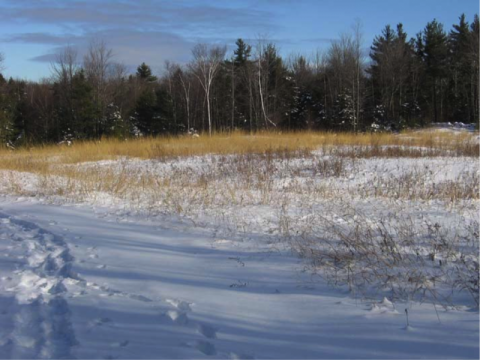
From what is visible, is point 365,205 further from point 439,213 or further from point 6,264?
point 6,264

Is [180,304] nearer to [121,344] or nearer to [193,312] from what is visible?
[193,312]

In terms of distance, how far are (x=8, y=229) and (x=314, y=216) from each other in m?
4.39

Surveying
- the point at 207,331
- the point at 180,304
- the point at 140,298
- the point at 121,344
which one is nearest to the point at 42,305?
the point at 140,298

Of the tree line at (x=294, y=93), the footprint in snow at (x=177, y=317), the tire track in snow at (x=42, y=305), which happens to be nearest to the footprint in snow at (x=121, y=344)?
the tire track in snow at (x=42, y=305)

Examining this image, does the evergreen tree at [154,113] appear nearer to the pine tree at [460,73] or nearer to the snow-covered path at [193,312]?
the pine tree at [460,73]

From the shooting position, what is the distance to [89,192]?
808 cm

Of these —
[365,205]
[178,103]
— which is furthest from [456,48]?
[365,205]

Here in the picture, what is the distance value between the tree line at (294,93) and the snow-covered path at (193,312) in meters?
28.5

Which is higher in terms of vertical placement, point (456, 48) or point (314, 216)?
point (456, 48)

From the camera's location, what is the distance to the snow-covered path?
98.6 inches

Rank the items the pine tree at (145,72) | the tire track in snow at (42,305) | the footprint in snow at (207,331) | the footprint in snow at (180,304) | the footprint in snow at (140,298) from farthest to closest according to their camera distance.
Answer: the pine tree at (145,72) < the footprint in snow at (140,298) < the footprint in snow at (180,304) < the footprint in snow at (207,331) < the tire track in snow at (42,305)

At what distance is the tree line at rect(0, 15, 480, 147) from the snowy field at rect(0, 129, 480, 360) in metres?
25.7

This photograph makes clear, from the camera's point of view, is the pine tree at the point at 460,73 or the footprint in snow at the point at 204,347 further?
the pine tree at the point at 460,73

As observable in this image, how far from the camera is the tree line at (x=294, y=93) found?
33562mm
